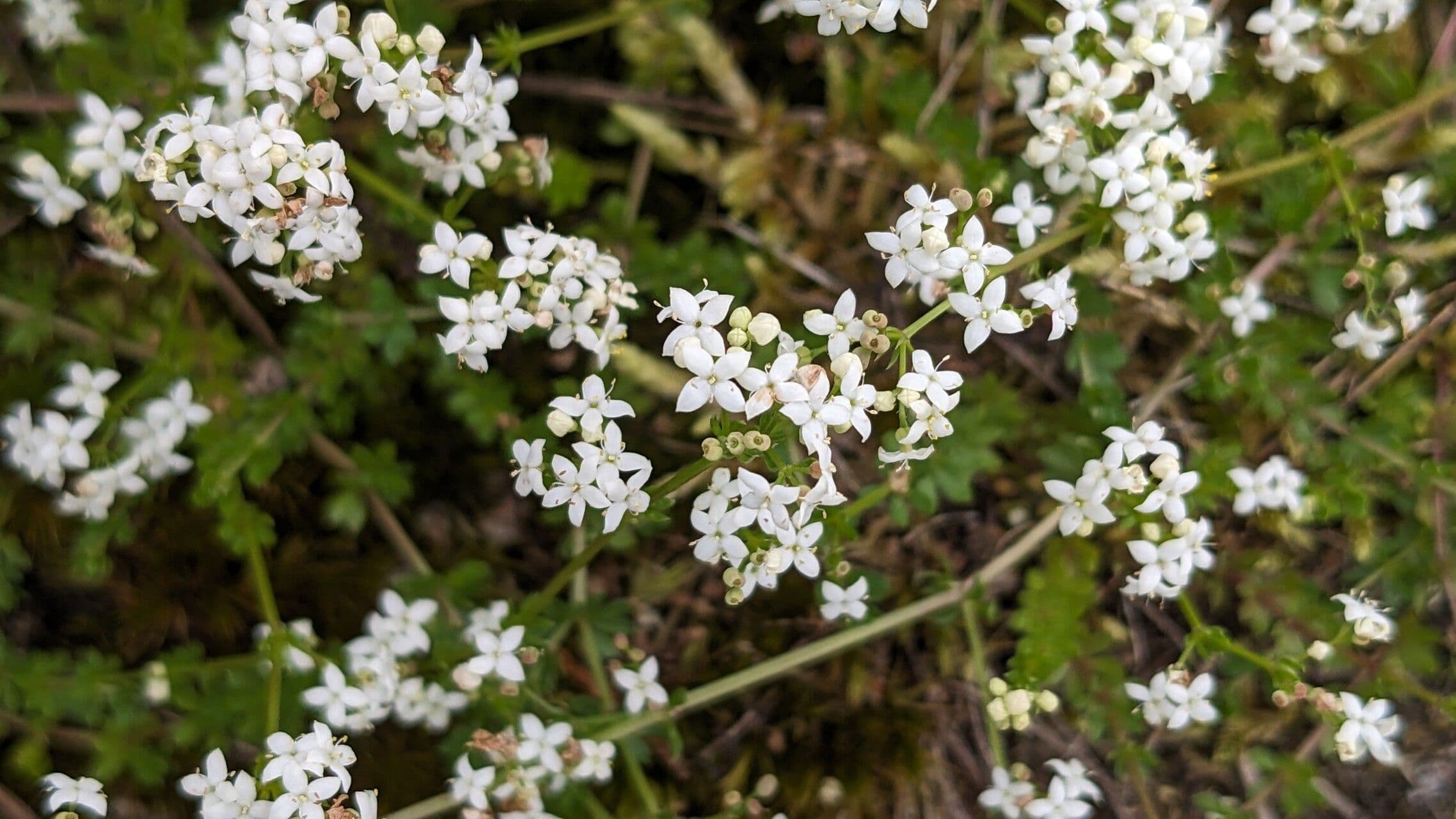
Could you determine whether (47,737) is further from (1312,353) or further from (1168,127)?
(1312,353)

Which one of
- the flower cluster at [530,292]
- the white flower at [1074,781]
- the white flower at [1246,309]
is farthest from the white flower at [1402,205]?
the flower cluster at [530,292]

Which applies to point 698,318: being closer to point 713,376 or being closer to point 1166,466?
point 713,376

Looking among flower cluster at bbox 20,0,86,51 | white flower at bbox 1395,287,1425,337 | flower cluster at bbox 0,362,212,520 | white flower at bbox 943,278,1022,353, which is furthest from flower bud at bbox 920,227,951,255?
flower cluster at bbox 20,0,86,51

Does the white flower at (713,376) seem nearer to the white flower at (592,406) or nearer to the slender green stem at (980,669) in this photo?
the white flower at (592,406)

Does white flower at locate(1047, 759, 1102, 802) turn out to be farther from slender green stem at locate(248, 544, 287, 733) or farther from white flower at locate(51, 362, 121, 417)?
white flower at locate(51, 362, 121, 417)

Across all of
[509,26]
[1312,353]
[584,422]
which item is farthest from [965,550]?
[509,26]

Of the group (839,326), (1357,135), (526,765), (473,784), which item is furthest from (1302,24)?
(473,784)
